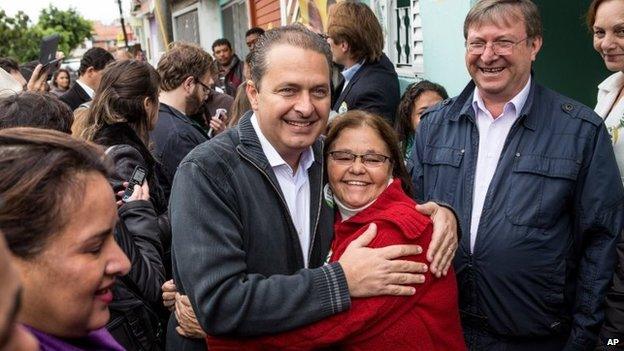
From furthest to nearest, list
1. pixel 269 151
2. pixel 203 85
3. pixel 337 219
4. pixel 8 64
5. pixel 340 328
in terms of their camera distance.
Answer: pixel 8 64 → pixel 203 85 → pixel 337 219 → pixel 269 151 → pixel 340 328

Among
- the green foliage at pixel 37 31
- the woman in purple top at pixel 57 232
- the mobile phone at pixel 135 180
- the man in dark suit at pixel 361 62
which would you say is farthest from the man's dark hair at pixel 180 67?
the green foliage at pixel 37 31

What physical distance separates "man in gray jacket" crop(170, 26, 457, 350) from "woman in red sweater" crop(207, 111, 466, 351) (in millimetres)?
47

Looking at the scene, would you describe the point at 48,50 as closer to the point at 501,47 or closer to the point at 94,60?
the point at 94,60

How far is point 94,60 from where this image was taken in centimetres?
648

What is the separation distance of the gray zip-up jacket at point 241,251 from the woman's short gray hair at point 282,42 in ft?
0.79

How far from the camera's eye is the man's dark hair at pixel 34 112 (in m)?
2.38

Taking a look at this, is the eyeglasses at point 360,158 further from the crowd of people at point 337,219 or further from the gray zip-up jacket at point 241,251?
the gray zip-up jacket at point 241,251

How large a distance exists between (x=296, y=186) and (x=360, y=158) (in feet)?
0.84

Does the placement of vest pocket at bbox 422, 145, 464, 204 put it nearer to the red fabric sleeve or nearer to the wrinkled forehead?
the wrinkled forehead

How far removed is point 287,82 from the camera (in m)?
1.97

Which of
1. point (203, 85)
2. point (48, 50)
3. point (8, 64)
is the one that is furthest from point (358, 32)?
point (48, 50)

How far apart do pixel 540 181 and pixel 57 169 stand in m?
1.80

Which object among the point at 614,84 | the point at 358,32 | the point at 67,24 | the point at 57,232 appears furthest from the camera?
the point at 67,24

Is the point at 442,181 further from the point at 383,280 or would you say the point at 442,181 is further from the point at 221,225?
the point at 221,225
